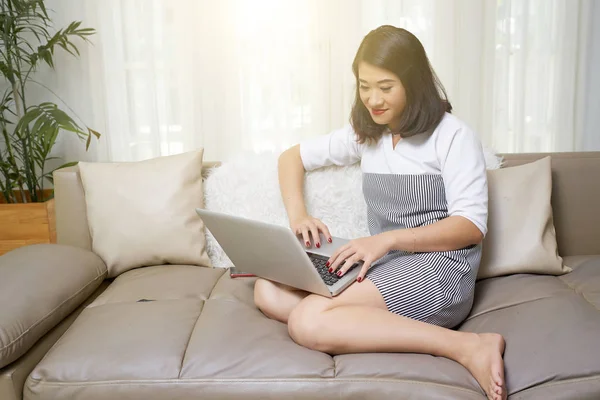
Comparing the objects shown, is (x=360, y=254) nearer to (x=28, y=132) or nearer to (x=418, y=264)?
(x=418, y=264)

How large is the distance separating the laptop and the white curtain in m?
1.76

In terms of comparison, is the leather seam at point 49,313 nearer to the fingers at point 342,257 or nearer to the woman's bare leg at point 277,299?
the woman's bare leg at point 277,299

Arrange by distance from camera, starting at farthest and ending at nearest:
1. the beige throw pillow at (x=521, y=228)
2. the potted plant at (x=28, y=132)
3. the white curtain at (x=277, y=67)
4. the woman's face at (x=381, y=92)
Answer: the white curtain at (x=277, y=67) → the potted plant at (x=28, y=132) → the beige throw pillow at (x=521, y=228) → the woman's face at (x=381, y=92)

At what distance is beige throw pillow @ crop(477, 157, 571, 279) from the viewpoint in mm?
1687

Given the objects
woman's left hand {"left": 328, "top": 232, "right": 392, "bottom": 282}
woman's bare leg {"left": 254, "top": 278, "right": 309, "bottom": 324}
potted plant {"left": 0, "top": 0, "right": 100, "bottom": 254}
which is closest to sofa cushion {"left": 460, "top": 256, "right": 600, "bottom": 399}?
woman's left hand {"left": 328, "top": 232, "right": 392, "bottom": 282}

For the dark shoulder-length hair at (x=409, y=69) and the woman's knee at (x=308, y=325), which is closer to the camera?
the woman's knee at (x=308, y=325)

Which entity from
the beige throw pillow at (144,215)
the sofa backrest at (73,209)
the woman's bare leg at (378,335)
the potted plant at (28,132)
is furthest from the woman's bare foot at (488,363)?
the potted plant at (28,132)

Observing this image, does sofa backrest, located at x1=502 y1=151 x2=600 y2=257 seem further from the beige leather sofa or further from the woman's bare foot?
the woman's bare foot

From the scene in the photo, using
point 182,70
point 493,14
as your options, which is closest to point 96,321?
point 182,70

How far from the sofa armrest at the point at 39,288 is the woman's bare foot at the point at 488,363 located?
971 mm

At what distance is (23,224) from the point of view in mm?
2639

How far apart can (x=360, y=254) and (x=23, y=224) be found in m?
1.86

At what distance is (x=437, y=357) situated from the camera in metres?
1.26

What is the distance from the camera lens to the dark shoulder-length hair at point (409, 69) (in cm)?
146
